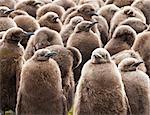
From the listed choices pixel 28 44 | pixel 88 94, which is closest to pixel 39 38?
pixel 28 44

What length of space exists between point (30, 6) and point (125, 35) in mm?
2263

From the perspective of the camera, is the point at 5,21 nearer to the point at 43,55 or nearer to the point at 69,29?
the point at 69,29

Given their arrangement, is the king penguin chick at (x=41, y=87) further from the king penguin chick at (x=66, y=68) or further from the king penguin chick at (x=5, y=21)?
the king penguin chick at (x=5, y=21)

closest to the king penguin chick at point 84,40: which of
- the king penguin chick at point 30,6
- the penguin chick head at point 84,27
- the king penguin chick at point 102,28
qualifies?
the penguin chick head at point 84,27

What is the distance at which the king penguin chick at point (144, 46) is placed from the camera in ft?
18.1

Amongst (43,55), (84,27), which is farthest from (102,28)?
(43,55)

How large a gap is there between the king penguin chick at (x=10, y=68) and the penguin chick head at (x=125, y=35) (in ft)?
3.91

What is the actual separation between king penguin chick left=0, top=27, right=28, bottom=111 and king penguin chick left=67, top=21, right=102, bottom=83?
2.85 ft

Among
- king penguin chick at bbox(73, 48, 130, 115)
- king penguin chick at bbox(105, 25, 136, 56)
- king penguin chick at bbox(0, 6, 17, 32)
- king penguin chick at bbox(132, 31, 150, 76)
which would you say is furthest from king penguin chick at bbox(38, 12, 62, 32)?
king penguin chick at bbox(73, 48, 130, 115)

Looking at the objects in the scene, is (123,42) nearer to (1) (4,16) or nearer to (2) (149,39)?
(2) (149,39)

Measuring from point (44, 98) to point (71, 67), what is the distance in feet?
2.11

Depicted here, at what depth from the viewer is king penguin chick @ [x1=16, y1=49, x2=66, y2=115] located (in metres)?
4.50

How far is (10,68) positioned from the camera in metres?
4.99

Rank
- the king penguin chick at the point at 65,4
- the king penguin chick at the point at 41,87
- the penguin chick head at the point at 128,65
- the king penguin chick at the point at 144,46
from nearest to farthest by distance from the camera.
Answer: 1. the king penguin chick at the point at 41,87
2. the penguin chick head at the point at 128,65
3. the king penguin chick at the point at 144,46
4. the king penguin chick at the point at 65,4
